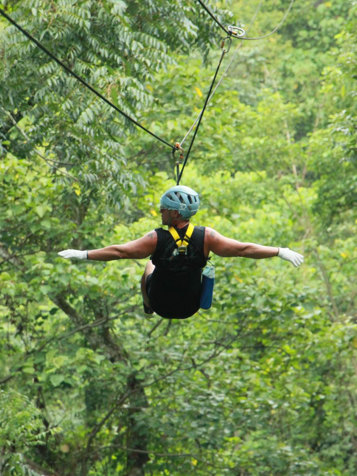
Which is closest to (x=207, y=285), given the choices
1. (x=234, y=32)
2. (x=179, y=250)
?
(x=179, y=250)

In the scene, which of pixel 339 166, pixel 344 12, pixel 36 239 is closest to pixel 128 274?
pixel 36 239

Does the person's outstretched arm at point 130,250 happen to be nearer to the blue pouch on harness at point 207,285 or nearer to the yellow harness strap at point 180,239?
the yellow harness strap at point 180,239

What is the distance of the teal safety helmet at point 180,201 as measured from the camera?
473 centimetres

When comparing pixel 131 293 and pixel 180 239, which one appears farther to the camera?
pixel 131 293

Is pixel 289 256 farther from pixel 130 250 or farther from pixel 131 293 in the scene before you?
pixel 131 293

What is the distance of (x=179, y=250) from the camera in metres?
4.77

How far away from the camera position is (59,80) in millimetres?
7234

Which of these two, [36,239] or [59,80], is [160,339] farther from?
[59,80]

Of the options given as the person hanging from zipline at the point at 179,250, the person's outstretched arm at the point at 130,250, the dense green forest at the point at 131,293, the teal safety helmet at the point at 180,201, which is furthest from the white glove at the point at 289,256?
the dense green forest at the point at 131,293

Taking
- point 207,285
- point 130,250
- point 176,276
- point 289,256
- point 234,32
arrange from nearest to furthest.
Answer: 1. point 130,250
2. point 289,256
3. point 176,276
4. point 207,285
5. point 234,32

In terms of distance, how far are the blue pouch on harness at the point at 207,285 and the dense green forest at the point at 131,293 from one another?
2.72 metres

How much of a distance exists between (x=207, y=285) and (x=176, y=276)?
0.24m

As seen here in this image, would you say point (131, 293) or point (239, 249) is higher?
point (239, 249)

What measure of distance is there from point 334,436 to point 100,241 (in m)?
7.44
